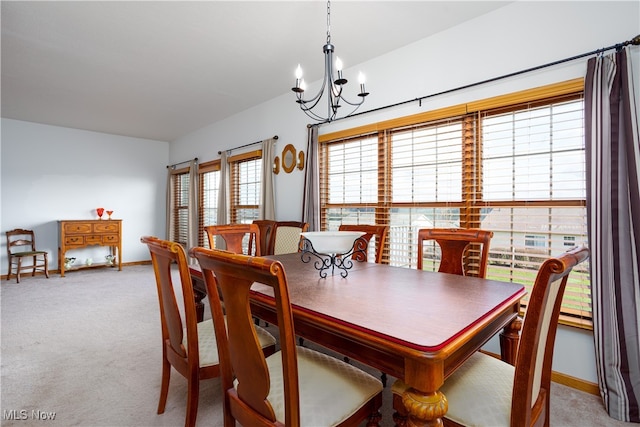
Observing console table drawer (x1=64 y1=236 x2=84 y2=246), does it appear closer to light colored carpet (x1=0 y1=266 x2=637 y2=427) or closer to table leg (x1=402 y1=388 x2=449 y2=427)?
light colored carpet (x1=0 y1=266 x2=637 y2=427)

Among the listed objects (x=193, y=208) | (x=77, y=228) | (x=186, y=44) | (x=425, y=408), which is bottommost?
(x=425, y=408)

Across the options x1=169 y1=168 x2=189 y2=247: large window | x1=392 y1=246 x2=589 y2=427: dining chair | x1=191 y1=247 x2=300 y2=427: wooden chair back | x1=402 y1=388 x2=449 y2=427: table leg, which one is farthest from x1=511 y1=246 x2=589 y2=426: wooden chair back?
x1=169 y1=168 x2=189 y2=247: large window

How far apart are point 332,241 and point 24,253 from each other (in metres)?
6.03

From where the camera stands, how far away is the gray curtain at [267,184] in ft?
14.2

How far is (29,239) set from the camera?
226 inches

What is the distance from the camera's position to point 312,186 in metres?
3.74

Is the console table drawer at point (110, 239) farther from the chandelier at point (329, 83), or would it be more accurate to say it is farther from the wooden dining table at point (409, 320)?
the wooden dining table at point (409, 320)

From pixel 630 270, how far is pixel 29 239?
7.94 metres

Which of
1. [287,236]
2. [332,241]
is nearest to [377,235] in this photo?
[332,241]

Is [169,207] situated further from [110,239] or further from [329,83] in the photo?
[329,83]

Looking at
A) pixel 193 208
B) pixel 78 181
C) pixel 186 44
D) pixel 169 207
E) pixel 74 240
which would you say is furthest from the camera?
pixel 169 207

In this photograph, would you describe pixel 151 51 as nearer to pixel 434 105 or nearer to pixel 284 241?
pixel 284 241

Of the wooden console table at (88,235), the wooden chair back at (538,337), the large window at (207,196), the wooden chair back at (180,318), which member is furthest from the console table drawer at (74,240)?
the wooden chair back at (538,337)

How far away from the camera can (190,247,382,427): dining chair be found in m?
0.93
